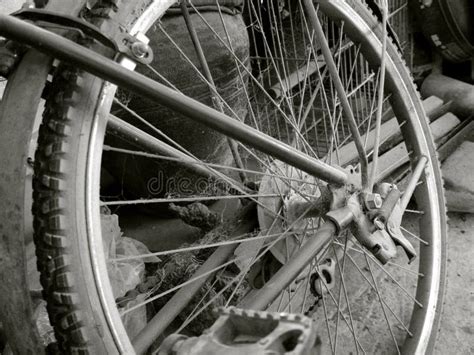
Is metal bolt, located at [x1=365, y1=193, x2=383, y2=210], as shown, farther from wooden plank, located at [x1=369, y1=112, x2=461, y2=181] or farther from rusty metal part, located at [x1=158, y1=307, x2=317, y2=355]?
rusty metal part, located at [x1=158, y1=307, x2=317, y2=355]

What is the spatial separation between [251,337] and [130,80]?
1.45 feet

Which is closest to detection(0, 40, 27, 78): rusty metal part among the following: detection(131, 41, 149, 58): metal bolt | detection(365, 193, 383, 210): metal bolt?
detection(131, 41, 149, 58): metal bolt

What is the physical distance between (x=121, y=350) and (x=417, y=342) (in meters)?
1.12

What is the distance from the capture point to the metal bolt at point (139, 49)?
99cm

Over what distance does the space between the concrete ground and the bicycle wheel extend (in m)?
Answer: 0.14

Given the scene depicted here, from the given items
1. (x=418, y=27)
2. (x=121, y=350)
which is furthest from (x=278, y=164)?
(x=418, y=27)

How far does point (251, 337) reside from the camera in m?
0.75

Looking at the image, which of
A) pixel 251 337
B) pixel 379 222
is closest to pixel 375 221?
pixel 379 222

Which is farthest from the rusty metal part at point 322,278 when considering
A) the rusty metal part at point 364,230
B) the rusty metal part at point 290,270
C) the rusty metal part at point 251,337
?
the rusty metal part at point 251,337

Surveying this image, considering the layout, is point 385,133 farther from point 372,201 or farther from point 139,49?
point 139,49

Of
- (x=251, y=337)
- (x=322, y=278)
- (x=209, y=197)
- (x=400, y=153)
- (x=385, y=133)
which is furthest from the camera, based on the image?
(x=385, y=133)

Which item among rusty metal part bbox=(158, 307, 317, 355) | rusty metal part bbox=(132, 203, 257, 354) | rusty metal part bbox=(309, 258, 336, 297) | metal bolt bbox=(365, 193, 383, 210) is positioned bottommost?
rusty metal part bbox=(309, 258, 336, 297)

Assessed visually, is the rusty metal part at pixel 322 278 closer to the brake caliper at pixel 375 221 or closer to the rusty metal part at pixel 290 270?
the brake caliper at pixel 375 221

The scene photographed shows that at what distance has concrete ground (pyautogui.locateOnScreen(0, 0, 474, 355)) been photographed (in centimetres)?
186
